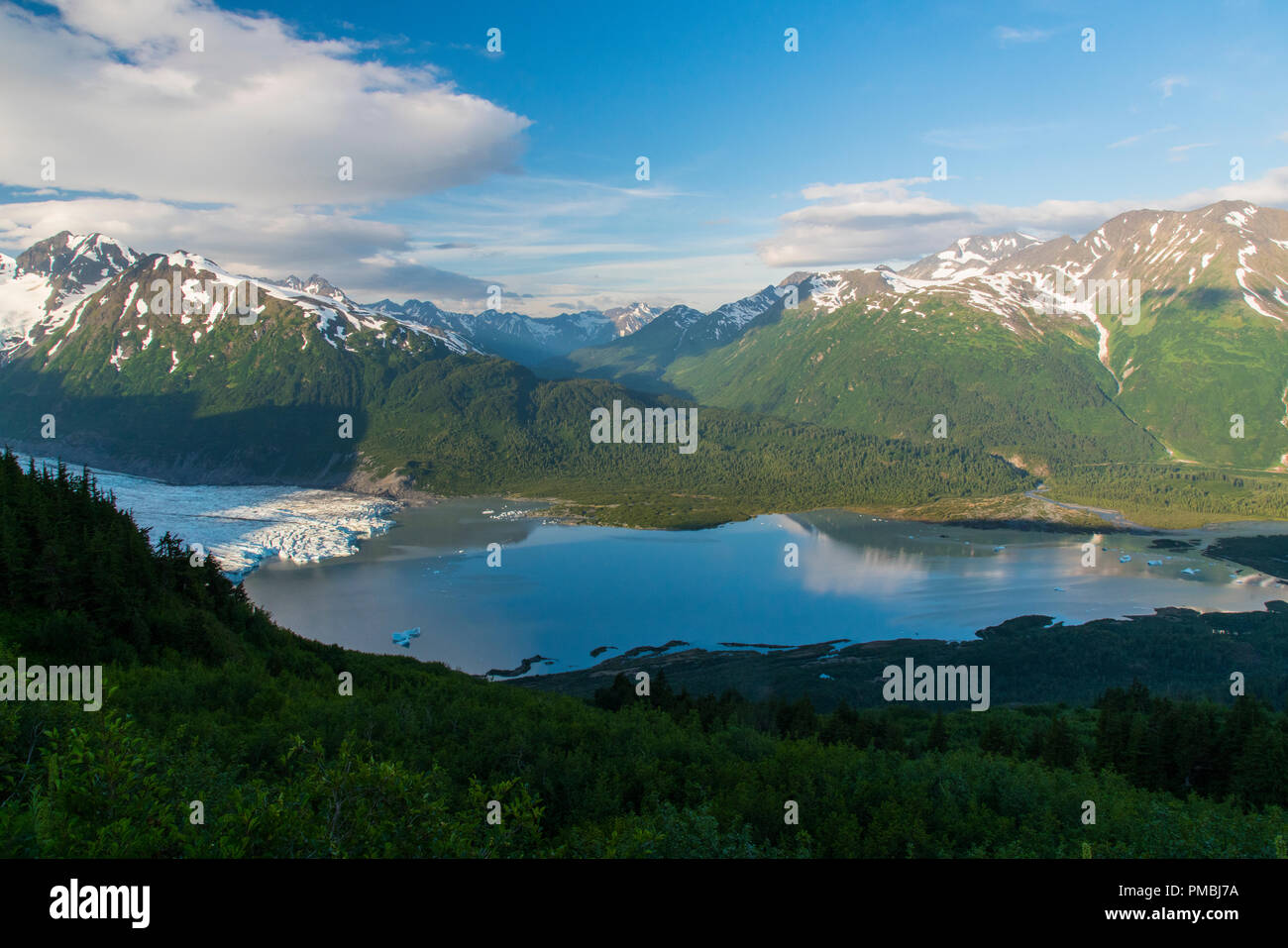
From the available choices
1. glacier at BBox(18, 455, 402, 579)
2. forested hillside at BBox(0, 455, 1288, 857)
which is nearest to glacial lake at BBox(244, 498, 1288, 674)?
glacier at BBox(18, 455, 402, 579)

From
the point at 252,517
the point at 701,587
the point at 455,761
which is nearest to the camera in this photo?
the point at 455,761

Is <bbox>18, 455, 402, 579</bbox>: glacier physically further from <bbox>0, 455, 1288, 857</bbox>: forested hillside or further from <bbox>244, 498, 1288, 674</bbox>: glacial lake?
<bbox>0, 455, 1288, 857</bbox>: forested hillside

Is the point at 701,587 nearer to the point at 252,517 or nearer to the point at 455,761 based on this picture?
the point at 455,761

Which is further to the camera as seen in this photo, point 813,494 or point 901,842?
point 813,494

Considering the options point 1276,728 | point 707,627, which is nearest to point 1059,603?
point 707,627

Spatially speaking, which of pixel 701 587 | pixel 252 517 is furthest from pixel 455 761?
pixel 252 517

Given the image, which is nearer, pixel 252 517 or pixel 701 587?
pixel 701 587
